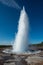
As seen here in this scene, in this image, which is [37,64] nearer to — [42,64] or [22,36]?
[42,64]

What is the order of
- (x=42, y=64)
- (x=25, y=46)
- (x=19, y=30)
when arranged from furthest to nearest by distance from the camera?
(x=19, y=30)
(x=25, y=46)
(x=42, y=64)

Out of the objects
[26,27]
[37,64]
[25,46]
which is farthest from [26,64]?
[26,27]

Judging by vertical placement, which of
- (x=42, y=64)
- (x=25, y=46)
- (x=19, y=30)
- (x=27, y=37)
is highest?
(x=19, y=30)

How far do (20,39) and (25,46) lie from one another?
2055 mm

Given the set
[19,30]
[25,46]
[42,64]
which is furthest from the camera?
[19,30]

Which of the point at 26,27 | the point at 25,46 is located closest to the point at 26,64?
the point at 25,46

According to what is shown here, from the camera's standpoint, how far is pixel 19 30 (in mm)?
32969

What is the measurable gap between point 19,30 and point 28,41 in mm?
3413

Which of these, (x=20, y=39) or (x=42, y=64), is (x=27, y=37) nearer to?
(x=20, y=39)

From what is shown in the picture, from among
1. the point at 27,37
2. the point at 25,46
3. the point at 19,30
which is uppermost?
the point at 19,30

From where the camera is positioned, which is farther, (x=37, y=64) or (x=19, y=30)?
(x=19, y=30)

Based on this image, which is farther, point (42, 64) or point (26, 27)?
point (26, 27)

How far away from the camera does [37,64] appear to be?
468 inches

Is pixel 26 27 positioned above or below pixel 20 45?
above
